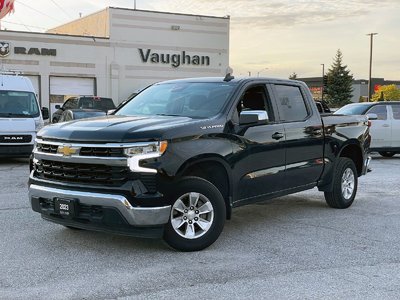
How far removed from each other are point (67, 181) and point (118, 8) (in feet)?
99.2

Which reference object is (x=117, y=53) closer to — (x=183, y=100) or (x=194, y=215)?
(x=183, y=100)

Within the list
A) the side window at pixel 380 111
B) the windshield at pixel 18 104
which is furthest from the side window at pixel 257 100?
the side window at pixel 380 111

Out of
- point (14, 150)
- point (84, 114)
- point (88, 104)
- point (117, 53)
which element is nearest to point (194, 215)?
point (14, 150)

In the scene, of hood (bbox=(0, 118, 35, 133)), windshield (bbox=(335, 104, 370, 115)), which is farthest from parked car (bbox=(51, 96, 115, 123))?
windshield (bbox=(335, 104, 370, 115))

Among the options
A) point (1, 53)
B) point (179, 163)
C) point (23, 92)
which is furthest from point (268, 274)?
point (1, 53)

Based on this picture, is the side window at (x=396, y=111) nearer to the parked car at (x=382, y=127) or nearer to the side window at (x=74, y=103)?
the parked car at (x=382, y=127)

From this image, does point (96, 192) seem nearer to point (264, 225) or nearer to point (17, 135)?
point (264, 225)

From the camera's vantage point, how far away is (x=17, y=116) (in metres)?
13.3

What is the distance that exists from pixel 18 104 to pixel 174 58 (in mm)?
22926

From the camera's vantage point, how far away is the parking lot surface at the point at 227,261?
4.42 meters

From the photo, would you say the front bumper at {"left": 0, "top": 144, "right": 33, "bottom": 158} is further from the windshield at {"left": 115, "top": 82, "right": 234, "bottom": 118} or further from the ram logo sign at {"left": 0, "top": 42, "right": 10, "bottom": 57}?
the ram logo sign at {"left": 0, "top": 42, "right": 10, "bottom": 57}

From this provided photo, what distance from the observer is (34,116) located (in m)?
13.6

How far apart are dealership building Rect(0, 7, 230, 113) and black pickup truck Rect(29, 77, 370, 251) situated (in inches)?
1052

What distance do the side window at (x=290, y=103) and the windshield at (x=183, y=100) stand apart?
861 millimetres
